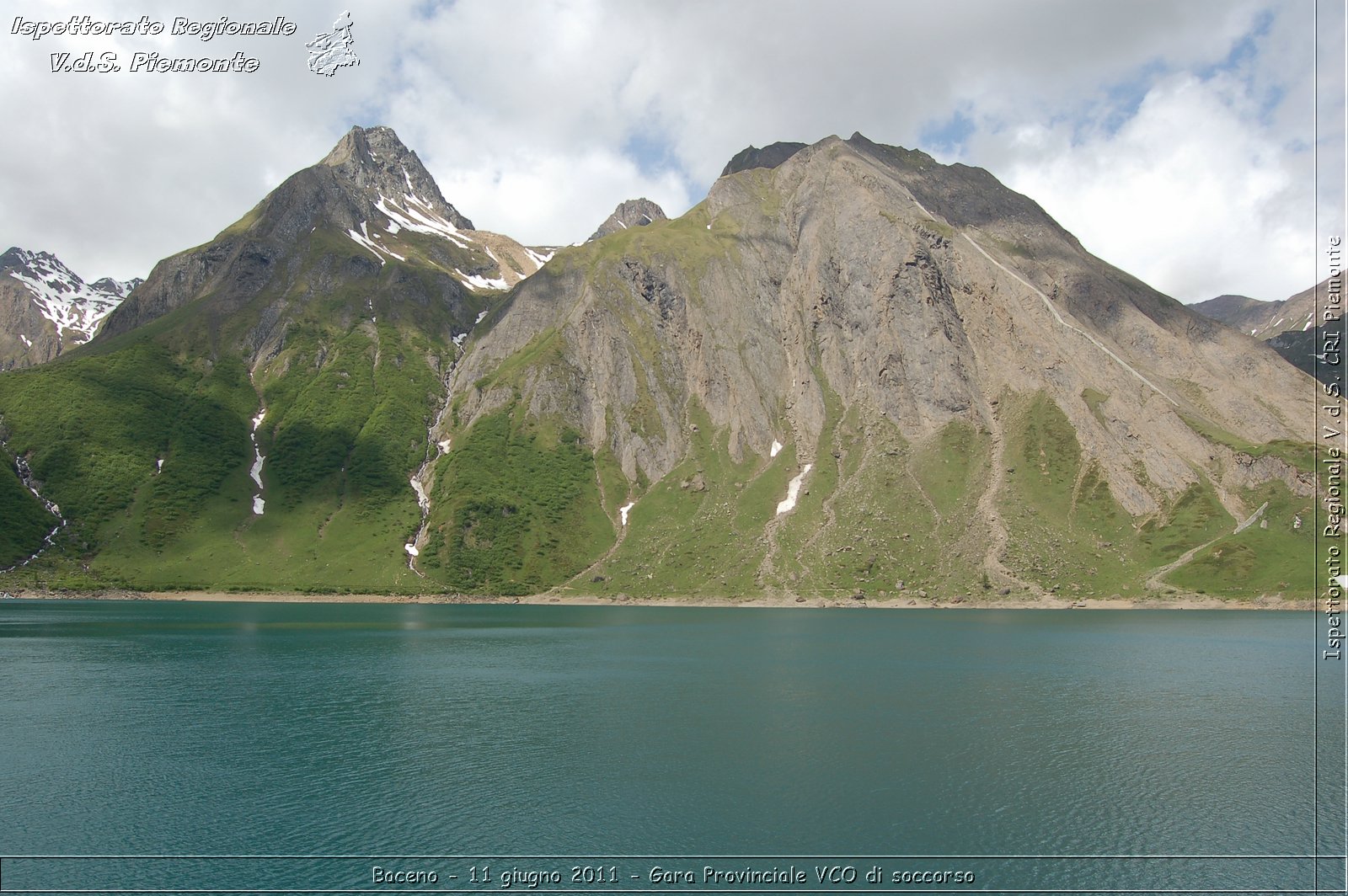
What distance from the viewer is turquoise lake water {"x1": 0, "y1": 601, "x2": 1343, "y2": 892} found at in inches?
1438

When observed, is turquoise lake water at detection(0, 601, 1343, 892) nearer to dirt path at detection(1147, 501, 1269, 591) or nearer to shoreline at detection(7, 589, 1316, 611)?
shoreline at detection(7, 589, 1316, 611)

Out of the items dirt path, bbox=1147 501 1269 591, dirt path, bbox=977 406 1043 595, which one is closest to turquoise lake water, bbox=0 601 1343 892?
dirt path, bbox=1147 501 1269 591

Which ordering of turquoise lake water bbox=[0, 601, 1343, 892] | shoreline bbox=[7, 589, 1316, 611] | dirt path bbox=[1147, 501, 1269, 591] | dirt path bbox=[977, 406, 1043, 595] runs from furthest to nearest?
1. dirt path bbox=[977, 406, 1043, 595]
2. dirt path bbox=[1147, 501, 1269, 591]
3. shoreline bbox=[7, 589, 1316, 611]
4. turquoise lake water bbox=[0, 601, 1343, 892]

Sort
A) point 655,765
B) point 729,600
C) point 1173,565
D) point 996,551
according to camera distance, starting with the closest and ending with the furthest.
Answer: point 655,765 < point 1173,565 < point 729,600 < point 996,551

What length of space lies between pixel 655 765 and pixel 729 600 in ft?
445

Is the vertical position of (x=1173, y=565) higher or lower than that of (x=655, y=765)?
higher

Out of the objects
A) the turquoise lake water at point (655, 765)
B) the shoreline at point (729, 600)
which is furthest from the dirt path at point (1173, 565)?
the turquoise lake water at point (655, 765)

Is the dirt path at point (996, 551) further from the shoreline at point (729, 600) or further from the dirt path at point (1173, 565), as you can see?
the dirt path at point (1173, 565)

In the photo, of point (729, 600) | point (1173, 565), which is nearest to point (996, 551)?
point (1173, 565)

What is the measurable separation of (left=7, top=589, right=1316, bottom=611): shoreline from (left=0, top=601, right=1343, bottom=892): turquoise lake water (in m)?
69.6

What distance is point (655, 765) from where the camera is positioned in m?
50.6

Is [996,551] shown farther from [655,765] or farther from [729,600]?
[655,765]

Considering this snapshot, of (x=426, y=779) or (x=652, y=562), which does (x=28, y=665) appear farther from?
(x=652, y=562)

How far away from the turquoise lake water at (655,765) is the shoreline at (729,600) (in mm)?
69605
